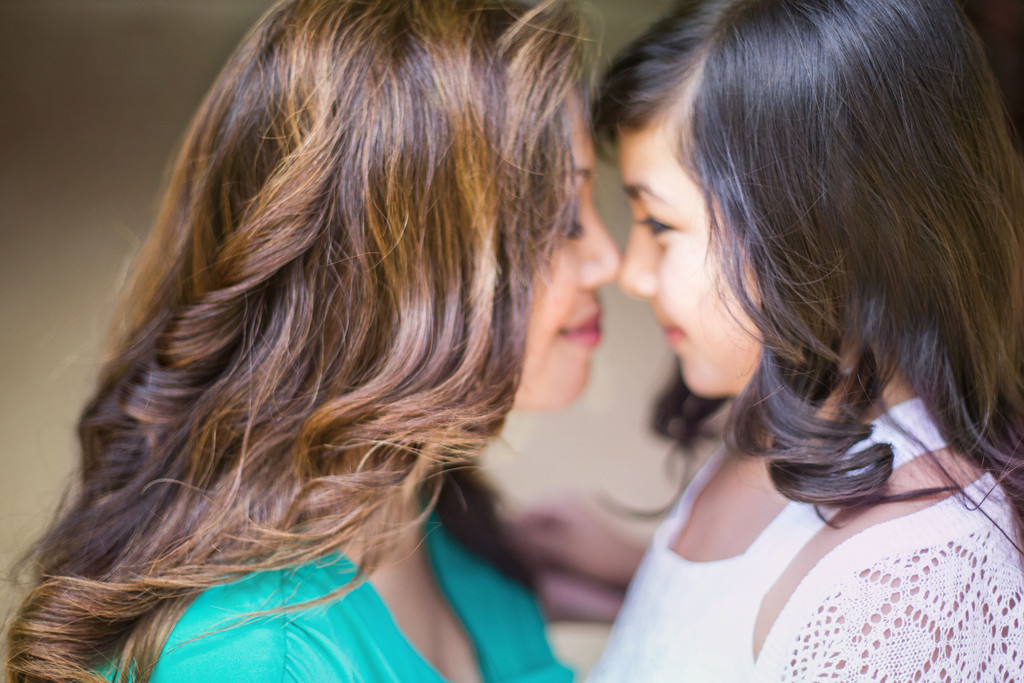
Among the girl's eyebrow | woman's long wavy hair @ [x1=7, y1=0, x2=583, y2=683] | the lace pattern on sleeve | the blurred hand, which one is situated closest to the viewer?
the lace pattern on sleeve

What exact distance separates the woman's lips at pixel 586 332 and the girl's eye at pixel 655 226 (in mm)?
197

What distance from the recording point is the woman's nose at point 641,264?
929mm

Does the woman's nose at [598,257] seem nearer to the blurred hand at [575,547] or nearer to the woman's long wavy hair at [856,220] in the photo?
the woman's long wavy hair at [856,220]

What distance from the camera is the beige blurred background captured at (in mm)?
1064

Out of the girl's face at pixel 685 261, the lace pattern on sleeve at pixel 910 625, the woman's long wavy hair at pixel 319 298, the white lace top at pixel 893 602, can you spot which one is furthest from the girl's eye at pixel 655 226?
the lace pattern on sleeve at pixel 910 625

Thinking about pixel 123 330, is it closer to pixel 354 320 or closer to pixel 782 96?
pixel 354 320

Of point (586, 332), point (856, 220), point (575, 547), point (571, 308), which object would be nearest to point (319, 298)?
point (571, 308)

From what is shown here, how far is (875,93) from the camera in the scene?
2.27 ft

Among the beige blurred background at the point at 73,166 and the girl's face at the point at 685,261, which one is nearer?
the girl's face at the point at 685,261

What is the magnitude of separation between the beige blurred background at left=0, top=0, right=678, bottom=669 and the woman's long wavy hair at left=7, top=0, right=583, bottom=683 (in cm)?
28

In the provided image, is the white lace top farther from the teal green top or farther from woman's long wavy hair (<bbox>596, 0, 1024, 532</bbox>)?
the teal green top

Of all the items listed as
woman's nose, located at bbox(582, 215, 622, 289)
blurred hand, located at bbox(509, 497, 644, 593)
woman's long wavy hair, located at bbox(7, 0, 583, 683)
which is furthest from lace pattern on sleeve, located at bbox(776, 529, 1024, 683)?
blurred hand, located at bbox(509, 497, 644, 593)

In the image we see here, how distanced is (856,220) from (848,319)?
0.11 metres

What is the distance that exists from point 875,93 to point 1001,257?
0.81 ft
